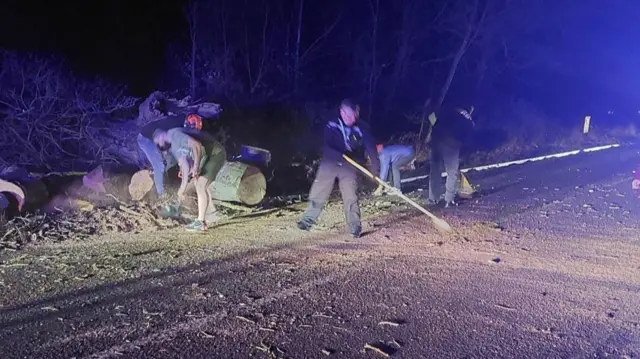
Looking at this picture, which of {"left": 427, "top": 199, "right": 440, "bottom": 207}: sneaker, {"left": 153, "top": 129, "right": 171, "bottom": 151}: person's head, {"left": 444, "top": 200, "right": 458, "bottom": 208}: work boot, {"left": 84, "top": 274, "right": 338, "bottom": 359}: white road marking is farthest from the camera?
{"left": 427, "top": 199, "right": 440, "bottom": 207}: sneaker

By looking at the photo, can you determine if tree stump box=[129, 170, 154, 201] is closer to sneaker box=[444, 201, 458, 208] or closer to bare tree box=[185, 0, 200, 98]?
sneaker box=[444, 201, 458, 208]

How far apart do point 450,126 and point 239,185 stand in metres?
3.64

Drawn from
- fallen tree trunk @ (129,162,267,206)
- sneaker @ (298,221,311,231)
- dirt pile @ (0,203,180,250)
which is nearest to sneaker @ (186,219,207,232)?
dirt pile @ (0,203,180,250)

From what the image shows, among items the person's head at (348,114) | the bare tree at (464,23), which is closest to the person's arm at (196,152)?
the person's head at (348,114)

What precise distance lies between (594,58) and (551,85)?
34.5 feet

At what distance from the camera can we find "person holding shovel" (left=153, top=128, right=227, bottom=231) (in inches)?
306

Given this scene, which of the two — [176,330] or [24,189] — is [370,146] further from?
[24,189]

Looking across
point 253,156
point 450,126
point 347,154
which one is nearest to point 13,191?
point 253,156

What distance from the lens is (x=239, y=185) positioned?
9891 millimetres

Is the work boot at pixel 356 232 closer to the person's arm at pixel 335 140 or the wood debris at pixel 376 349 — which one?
the person's arm at pixel 335 140

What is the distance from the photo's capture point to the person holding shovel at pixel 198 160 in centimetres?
778

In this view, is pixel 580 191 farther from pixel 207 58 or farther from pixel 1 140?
pixel 207 58

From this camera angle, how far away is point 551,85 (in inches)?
1679

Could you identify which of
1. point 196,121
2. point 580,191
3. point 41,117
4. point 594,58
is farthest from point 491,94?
point 196,121
